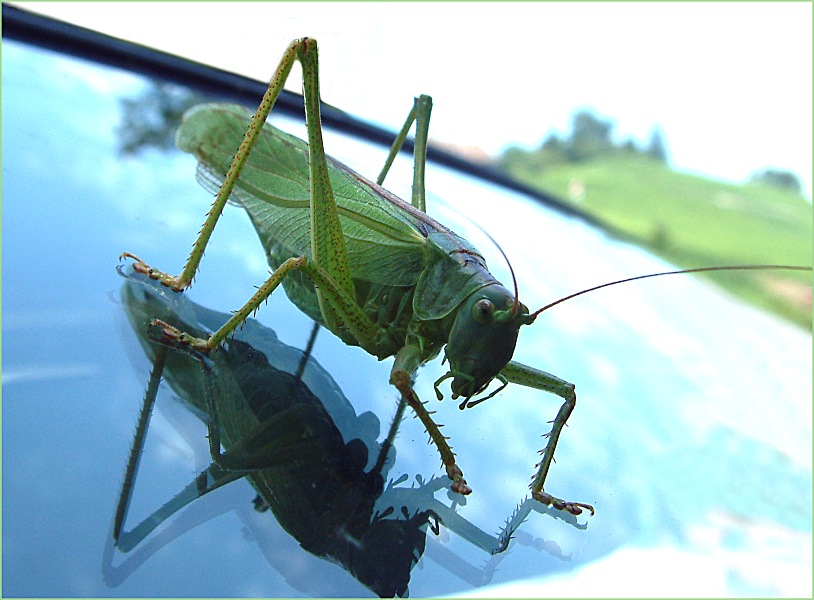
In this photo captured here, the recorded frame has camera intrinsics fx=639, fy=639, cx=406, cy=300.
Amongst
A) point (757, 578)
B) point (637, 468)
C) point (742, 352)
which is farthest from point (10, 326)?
point (742, 352)

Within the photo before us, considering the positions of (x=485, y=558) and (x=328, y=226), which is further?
(x=328, y=226)

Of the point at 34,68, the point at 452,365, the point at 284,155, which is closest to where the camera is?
the point at 452,365

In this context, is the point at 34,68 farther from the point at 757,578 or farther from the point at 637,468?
the point at 757,578

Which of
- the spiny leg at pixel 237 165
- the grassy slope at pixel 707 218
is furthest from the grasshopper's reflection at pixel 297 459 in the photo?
the grassy slope at pixel 707 218

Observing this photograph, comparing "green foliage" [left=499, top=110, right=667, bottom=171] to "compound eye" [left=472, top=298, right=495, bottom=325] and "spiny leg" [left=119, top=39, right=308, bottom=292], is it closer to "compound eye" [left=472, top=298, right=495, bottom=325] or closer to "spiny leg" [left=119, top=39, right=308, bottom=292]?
"spiny leg" [left=119, top=39, right=308, bottom=292]

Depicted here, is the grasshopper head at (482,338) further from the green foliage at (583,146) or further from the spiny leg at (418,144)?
the green foliage at (583,146)

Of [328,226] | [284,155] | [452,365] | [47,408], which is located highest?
[284,155]

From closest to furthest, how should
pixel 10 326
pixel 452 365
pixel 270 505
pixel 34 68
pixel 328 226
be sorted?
1. pixel 270 505
2. pixel 10 326
3. pixel 452 365
4. pixel 328 226
5. pixel 34 68
